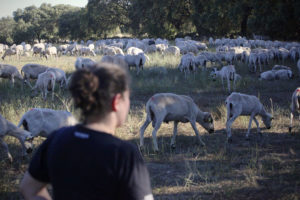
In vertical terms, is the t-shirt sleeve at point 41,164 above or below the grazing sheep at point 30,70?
below

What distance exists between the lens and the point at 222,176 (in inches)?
232

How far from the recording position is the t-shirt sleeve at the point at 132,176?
1.62 meters

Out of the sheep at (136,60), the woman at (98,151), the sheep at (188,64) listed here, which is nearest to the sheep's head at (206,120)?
the woman at (98,151)

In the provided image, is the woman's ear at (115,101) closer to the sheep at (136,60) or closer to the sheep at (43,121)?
the sheep at (43,121)

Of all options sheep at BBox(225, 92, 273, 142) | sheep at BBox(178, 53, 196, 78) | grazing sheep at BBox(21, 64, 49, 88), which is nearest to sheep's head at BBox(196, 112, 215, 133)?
sheep at BBox(225, 92, 273, 142)

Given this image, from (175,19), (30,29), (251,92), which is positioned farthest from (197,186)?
(30,29)

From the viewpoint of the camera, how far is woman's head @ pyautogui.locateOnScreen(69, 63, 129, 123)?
168cm

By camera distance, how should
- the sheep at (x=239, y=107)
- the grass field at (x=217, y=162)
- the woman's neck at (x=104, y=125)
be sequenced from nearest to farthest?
the woman's neck at (x=104, y=125) < the grass field at (x=217, y=162) < the sheep at (x=239, y=107)

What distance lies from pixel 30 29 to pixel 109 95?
7638 centimetres

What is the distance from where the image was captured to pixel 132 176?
1.62m

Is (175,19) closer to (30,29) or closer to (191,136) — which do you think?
(30,29)

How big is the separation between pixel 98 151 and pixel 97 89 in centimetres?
31

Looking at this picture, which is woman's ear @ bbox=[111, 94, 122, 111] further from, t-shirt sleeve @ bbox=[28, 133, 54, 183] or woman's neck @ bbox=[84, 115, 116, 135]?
t-shirt sleeve @ bbox=[28, 133, 54, 183]

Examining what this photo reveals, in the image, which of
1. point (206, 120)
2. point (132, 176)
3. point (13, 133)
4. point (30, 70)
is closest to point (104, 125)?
point (132, 176)
